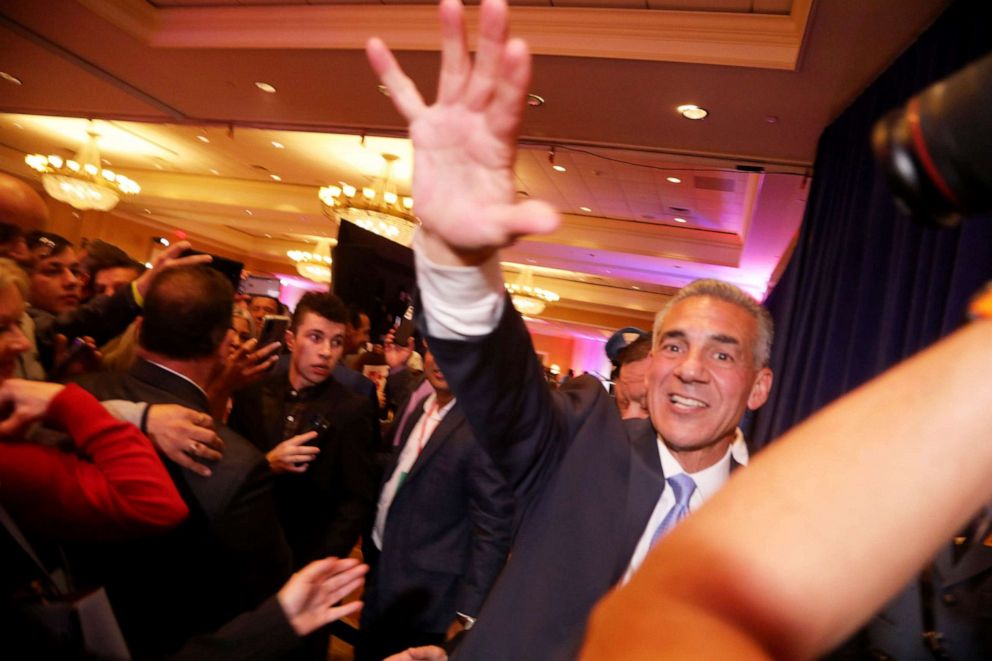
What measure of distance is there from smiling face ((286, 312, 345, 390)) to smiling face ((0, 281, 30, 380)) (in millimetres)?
1418

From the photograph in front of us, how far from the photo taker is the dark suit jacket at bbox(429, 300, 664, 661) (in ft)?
3.43

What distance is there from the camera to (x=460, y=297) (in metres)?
0.91

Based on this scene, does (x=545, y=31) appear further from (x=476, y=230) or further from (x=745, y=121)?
(x=476, y=230)

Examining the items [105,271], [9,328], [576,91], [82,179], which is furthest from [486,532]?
[82,179]

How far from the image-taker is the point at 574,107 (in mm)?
4672

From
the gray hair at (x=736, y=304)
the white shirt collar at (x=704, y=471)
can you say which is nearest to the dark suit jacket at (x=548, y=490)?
the white shirt collar at (x=704, y=471)

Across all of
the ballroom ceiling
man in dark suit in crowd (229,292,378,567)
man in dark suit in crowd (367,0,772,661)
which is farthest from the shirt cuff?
the ballroom ceiling

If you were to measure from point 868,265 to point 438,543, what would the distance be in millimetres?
2468

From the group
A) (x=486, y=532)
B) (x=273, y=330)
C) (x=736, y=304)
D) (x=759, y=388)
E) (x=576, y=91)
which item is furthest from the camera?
(x=576, y=91)

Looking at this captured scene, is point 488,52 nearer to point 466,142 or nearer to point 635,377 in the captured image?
point 466,142

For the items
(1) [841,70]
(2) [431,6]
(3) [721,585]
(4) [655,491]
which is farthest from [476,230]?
(2) [431,6]

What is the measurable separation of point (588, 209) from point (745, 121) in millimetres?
4371

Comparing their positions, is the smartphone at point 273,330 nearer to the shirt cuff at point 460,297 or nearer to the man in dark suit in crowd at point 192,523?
the man in dark suit in crowd at point 192,523

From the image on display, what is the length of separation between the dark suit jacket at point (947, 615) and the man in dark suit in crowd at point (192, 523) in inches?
55.7
